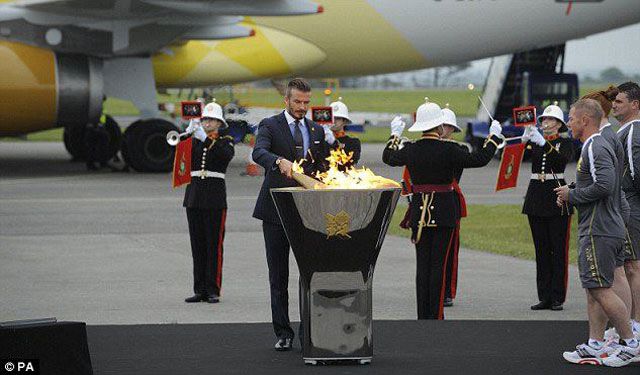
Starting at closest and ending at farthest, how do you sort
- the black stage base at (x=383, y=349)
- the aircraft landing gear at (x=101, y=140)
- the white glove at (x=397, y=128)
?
the black stage base at (x=383, y=349) → the white glove at (x=397, y=128) → the aircraft landing gear at (x=101, y=140)

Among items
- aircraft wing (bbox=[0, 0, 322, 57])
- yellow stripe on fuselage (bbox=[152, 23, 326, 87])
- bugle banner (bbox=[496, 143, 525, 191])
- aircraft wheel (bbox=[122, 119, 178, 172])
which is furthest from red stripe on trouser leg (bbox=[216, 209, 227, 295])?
yellow stripe on fuselage (bbox=[152, 23, 326, 87])

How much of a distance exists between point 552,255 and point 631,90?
97.0 inches

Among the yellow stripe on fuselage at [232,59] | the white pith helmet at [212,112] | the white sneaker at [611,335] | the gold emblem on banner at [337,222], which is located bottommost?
the white sneaker at [611,335]

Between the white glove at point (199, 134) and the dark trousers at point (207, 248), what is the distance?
2.12 feet

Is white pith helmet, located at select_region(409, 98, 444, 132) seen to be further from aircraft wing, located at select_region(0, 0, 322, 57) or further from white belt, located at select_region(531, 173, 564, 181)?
aircraft wing, located at select_region(0, 0, 322, 57)

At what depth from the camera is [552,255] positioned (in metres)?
10.7

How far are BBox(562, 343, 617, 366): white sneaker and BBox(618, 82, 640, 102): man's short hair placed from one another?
183 cm

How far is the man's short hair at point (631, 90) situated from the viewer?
8.52 m

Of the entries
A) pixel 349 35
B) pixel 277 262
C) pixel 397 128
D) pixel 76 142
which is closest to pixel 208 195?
pixel 397 128

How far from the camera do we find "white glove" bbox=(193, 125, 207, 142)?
1128cm

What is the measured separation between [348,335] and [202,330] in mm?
1699

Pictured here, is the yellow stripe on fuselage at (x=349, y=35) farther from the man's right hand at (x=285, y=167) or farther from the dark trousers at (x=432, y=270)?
the man's right hand at (x=285, y=167)

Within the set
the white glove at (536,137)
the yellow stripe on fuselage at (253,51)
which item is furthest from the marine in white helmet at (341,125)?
the yellow stripe on fuselage at (253,51)

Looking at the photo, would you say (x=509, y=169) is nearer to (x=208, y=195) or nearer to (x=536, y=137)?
(x=536, y=137)
